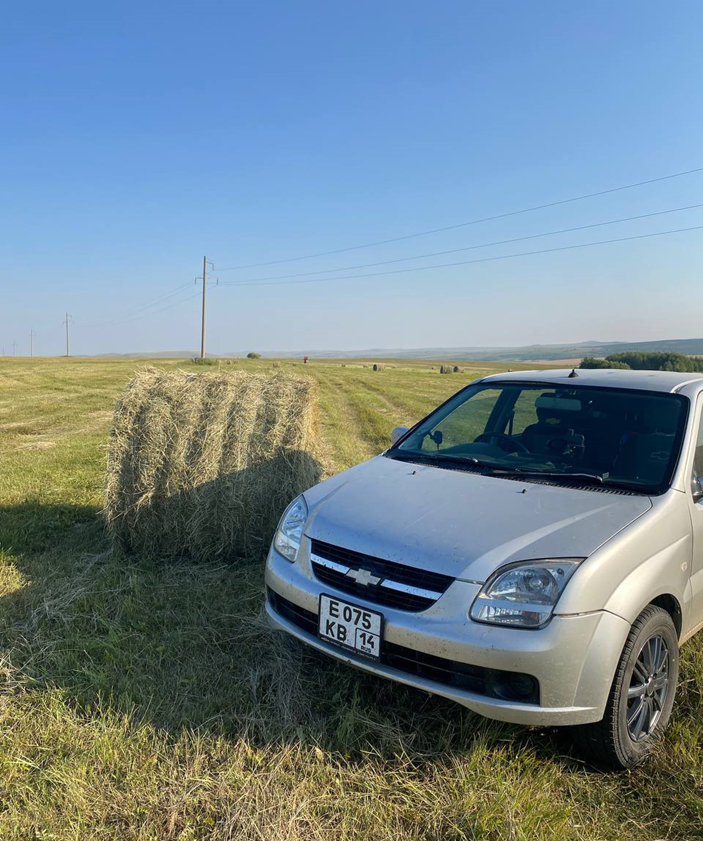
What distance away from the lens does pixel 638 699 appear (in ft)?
8.70

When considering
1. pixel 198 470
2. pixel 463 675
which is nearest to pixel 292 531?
pixel 463 675

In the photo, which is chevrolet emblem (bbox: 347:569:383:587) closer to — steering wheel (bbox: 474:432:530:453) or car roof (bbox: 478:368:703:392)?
steering wheel (bbox: 474:432:530:453)

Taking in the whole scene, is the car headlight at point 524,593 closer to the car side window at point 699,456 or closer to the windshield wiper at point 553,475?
the windshield wiper at point 553,475

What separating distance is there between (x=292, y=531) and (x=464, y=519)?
0.94 meters

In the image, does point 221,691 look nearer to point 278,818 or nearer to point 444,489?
point 278,818

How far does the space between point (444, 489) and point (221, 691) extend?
153 cm

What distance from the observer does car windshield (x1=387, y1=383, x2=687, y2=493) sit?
321 centimetres

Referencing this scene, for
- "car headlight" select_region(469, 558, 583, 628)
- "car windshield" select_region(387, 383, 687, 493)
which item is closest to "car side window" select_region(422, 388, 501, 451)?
"car windshield" select_region(387, 383, 687, 493)

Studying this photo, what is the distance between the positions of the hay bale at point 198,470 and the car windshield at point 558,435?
1401mm

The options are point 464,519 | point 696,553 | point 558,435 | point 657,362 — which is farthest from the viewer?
point 657,362

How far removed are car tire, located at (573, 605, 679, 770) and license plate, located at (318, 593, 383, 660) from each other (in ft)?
2.98

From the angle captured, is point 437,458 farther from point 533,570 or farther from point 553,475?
point 533,570

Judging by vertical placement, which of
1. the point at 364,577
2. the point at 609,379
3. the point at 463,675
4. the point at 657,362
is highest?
the point at 657,362

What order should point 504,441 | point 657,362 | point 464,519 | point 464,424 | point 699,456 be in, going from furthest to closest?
point 657,362, point 464,424, point 504,441, point 699,456, point 464,519
